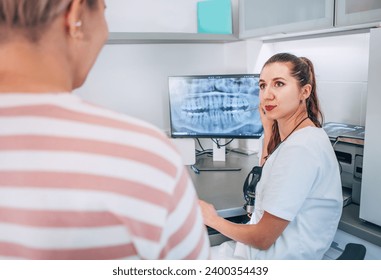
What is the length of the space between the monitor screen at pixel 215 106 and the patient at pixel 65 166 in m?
1.21

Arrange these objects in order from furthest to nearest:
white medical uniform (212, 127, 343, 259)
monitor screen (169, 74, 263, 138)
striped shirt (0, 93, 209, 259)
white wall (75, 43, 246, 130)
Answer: white wall (75, 43, 246, 130) < monitor screen (169, 74, 263, 138) < white medical uniform (212, 127, 343, 259) < striped shirt (0, 93, 209, 259)

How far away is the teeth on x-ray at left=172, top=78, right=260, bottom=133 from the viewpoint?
1.61 m

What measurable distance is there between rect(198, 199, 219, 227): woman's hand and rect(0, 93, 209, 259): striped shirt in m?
0.71

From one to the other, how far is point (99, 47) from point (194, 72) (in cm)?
145

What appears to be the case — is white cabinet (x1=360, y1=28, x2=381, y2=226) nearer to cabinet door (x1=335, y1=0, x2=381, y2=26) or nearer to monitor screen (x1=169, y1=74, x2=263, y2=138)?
cabinet door (x1=335, y1=0, x2=381, y2=26)

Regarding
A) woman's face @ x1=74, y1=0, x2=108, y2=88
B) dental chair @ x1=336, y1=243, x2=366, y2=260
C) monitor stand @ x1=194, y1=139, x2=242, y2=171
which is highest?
woman's face @ x1=74, y1=0, x2=108, y2=88

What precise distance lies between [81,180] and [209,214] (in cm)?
78

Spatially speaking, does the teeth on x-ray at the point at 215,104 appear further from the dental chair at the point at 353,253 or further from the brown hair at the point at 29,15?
the brown hair at the point at 29,15

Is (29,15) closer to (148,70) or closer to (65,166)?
(65,166)

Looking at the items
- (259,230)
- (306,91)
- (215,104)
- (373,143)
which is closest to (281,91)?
(306,91)

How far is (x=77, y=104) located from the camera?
0.41m

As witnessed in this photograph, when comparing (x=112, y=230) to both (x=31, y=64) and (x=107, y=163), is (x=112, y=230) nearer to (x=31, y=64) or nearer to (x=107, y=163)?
(x=107, y=163)

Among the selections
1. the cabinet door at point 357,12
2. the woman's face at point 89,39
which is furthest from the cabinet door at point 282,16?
the woman's face at point 89,39

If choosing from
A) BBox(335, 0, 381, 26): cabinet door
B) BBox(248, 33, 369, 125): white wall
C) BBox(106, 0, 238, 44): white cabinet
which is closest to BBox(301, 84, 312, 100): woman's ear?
BBox(335, 0, 381, 26): cabinet door
